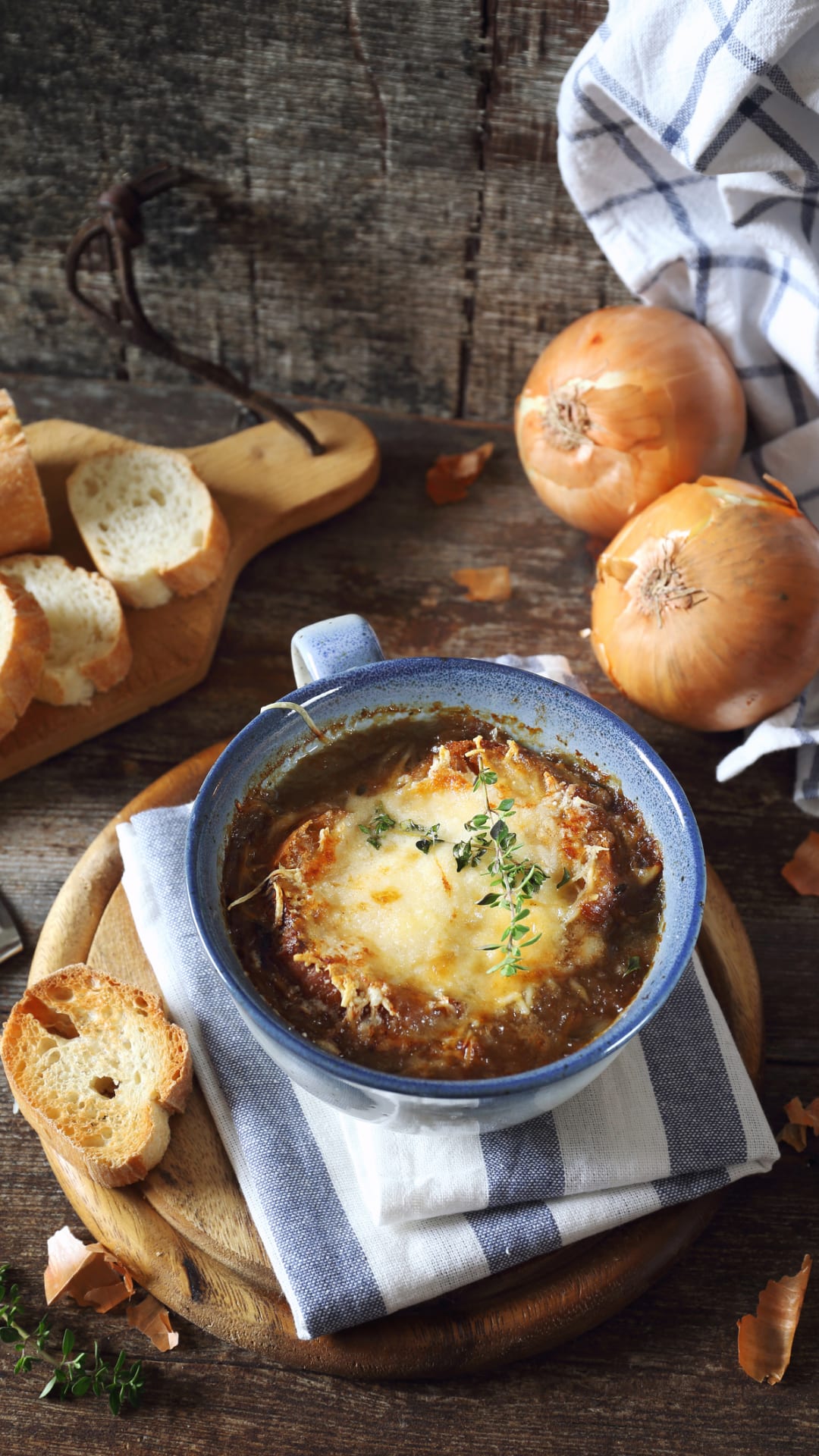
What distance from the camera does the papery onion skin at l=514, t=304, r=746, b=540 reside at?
237 cm

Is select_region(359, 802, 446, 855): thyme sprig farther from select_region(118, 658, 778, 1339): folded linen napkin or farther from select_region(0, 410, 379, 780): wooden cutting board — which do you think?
select_region(0, 410, 379, 780): wooden cutting board

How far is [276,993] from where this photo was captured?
154 centimetres

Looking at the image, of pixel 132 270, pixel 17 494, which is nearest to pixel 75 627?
pixel 17 494

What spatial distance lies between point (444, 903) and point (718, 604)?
89 cm

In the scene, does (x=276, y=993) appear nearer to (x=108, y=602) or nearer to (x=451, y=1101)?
(x=451, y=1101)

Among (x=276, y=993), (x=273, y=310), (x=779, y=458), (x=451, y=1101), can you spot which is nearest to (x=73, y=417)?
(x=273, y=310)

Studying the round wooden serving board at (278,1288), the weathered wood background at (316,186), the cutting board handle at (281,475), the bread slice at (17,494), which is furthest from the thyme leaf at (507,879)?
the weathered wood background at (316,186)

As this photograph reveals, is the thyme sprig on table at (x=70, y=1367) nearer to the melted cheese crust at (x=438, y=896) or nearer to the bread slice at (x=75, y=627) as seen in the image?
the melted cheese crust at (x=438, y=896)

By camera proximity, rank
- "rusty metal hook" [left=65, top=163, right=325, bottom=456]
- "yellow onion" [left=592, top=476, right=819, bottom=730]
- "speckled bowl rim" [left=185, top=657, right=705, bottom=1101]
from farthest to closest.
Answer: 1. "rusty metal hook" [left=65, top=163, right=325, bottom=456]
2. "yellow onion" [left=592, top=476, right=819, bottom=730]
3. "speckled bowl rim" [left=185, top=657, right=705, bottom=1101]

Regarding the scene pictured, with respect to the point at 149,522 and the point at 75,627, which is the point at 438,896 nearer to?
the point at 75,627

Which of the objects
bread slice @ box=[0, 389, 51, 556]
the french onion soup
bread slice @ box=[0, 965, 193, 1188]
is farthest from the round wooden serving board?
bread slice @ box=[0, 389, 51, 556]

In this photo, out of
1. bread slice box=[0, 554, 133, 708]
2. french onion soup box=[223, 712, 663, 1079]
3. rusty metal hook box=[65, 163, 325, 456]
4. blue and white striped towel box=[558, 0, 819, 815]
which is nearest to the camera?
french onion soup box=[223, 712, 663, 1079]

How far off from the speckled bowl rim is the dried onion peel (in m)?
0.56

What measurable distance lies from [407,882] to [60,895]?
0.72m
